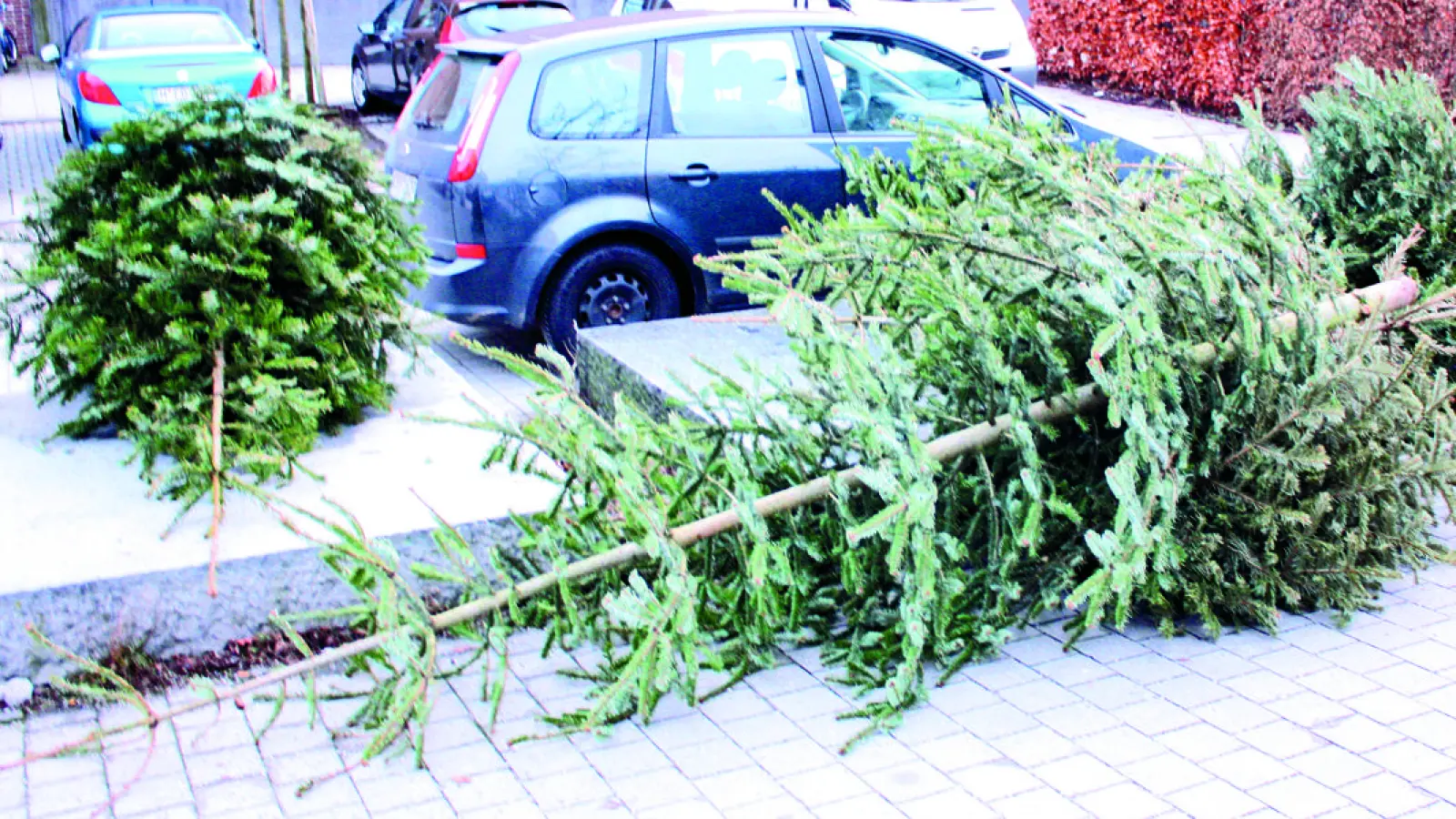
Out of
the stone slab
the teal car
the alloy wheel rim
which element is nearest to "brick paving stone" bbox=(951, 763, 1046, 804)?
the stone slab

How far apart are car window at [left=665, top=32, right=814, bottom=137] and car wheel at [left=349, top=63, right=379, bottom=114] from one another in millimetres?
11793

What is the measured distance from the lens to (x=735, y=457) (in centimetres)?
354

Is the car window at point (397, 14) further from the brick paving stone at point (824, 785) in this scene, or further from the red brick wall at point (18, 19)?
the brick paving stone at point (824, 785)

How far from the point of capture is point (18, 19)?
26031 millimetres

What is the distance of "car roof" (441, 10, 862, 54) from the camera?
7.04 metres

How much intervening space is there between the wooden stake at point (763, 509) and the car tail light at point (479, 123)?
3707 millimetres

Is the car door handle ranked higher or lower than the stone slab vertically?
higher

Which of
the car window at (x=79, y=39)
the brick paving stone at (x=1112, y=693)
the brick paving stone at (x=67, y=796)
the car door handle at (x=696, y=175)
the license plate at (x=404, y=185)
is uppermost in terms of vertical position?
the car window at (x=79, y=39)

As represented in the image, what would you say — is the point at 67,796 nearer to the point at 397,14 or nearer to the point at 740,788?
the point at 740,788

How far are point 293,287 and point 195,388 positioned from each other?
0.53 metres

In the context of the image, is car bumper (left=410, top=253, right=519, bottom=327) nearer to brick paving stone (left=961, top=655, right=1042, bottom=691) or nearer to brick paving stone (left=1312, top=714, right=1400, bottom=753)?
brick paving stone (left=961, top=655, right=1042, bottom=691)

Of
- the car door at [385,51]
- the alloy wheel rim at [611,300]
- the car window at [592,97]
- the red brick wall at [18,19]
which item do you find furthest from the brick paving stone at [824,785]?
the red brick wall at [18,19]

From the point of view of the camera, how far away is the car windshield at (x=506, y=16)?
604 inches

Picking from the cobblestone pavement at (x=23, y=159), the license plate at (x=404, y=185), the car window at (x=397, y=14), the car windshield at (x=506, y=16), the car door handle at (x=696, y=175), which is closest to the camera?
the car door handle at (x=696, y=175)
